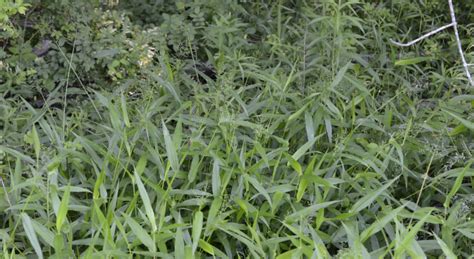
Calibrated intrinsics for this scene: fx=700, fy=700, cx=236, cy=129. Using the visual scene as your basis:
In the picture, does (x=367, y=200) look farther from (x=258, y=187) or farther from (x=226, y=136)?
(x=226, y=136)

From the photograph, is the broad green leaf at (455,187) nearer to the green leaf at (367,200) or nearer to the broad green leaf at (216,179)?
the green leaf at (367,200)

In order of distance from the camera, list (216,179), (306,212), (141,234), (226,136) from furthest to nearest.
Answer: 1. (226,136)
2. (216,179)
3. (306,212)
4. (141,234)

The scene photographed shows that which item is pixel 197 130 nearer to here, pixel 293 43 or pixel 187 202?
pixel 187 202

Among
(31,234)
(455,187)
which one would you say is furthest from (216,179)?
(455,187)

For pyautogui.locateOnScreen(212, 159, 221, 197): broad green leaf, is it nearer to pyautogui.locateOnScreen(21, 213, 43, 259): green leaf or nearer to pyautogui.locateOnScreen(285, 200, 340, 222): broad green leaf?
pyautogui.locateOnScreen(285, 200, 340, 222): broad green leaf

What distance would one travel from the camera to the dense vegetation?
233cm

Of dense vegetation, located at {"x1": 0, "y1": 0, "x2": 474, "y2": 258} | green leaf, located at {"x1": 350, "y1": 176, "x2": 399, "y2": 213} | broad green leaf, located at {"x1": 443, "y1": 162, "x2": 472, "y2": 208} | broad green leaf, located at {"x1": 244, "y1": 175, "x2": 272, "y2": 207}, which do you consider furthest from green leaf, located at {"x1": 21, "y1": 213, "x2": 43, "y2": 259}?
broad green leaf, located at {"x1": 443, "y1": 162, "x2": 472, "y2": 208}

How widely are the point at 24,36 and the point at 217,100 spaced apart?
1447 mm

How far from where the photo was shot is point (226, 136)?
8.73 ft

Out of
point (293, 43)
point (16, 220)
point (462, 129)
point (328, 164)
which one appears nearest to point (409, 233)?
point (328, 164)

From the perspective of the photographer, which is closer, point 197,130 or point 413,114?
point 197,130

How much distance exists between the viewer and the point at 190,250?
212 cm

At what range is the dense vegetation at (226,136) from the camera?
7.66ft

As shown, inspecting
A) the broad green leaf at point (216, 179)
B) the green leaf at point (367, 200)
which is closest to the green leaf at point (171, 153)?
the broad green leaf at point (216, 179)
